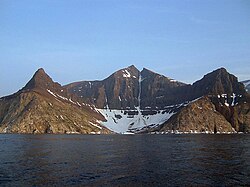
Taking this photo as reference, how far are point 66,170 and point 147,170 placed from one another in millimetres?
15816

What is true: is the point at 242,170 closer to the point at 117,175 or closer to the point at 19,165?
the point at 117,175

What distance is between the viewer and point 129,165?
71.5 meters

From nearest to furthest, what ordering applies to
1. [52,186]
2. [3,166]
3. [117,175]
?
[52,186] → [117,175] → [3,166]

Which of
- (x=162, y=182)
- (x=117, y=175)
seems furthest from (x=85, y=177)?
(x=162, y=182)

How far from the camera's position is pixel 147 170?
64375 millimetres

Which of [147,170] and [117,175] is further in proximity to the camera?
[147,170]

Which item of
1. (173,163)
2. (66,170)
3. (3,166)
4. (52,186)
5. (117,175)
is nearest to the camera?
(52,186)

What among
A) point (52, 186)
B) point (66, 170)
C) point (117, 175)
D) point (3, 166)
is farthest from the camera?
point (3, 166)

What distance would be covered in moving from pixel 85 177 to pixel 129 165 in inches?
702

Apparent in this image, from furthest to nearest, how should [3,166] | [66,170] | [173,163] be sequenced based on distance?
[173,163]
[3,166]
[66,170]

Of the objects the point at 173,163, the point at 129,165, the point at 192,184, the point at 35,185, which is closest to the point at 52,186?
the point at 35,185

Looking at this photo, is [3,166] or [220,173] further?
[3,166]

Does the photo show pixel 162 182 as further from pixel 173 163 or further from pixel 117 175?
pixel 173 163

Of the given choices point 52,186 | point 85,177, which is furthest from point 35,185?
point 85,177
